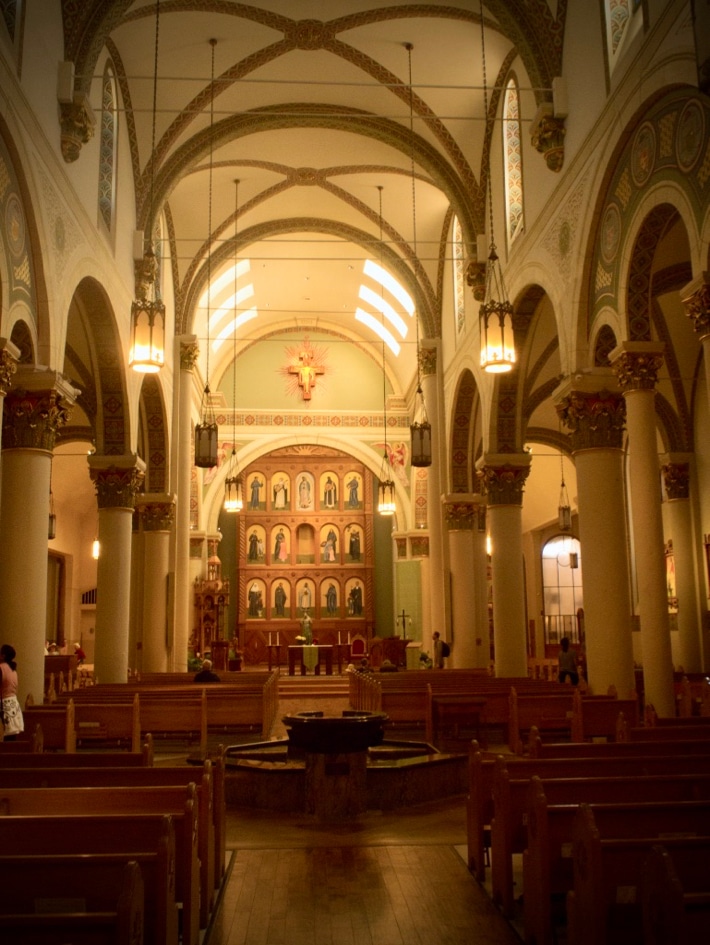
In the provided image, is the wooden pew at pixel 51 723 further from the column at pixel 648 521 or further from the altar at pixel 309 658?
the altar at pixel 309 658

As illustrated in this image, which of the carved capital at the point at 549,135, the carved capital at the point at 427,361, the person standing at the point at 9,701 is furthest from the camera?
the carved capital at the point at 427,361

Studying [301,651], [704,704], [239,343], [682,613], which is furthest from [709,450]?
[239,343]

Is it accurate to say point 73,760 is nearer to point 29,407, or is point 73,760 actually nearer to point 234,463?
point 29,407

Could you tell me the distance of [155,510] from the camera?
22.2 meters

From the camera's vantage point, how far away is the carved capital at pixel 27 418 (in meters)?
12.5

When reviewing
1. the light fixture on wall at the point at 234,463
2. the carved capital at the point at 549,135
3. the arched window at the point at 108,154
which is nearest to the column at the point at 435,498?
the light fixture on wall at the point at 234,463

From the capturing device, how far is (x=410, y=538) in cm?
3241

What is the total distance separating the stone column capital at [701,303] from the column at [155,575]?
15175 millimetres

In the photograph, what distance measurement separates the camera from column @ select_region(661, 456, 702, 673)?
19594 mm

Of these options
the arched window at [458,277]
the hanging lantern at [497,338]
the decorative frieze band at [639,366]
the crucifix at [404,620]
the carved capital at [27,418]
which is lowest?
the crucifix at [404,620]

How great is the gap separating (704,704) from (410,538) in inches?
833

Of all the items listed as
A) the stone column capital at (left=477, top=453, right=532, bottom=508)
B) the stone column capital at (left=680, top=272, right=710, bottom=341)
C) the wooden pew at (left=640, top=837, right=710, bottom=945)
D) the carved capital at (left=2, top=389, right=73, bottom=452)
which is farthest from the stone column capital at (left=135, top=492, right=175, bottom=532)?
the wooden pew at (left=640, top=837, right=710, bottom=945)

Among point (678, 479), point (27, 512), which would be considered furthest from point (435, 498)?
point (27, 512)

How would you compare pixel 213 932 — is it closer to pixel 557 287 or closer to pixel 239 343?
pixel 557 287
